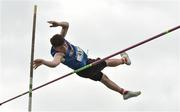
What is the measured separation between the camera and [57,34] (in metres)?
17.5

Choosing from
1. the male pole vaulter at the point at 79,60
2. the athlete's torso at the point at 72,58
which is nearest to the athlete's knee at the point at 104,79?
the male pole vaulter at the point at 79,60

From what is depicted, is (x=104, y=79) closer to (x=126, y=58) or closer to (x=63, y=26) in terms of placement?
(x=126, y=58)

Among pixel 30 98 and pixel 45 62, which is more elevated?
pixel 45 62

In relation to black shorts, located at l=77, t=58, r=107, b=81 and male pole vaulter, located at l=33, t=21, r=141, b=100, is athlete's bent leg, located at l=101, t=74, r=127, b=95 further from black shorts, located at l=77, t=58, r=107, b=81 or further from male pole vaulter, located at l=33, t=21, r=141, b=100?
black shorts, located at l=77, t=58, r=107, b=81

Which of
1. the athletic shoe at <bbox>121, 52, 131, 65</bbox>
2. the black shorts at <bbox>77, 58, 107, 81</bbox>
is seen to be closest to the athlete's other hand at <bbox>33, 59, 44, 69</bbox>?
the black shorts at <bbox>77, 58, 107, 81</bbox>

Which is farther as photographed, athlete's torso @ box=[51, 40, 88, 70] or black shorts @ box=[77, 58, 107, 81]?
black shorts @ box=[77, 58, 107, 81]

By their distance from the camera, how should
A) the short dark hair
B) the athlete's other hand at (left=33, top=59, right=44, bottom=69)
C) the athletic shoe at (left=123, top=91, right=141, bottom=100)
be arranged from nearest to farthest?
the athlete's other hand at (left=33, top=59, right=44, bottom=69) < the short dark hair < the athletic shoe at (left=123, top=91, right=141, bottom=100)

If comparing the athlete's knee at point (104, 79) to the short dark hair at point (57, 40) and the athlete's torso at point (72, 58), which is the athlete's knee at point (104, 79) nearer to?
the athlete's torso at point (72, 58)

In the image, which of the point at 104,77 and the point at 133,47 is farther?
the point at 104,77

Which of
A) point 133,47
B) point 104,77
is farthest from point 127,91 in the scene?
point 133,47

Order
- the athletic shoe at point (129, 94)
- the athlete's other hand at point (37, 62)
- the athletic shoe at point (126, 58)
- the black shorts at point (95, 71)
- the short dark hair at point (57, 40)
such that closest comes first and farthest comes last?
1. the athlete's other hand at point (37, 62)
2. the short dark hair at point (57, 40)
3. the athletic shoe at point (129, 94)
4. the black shorts at point (95, 71)
5. the athletic shoe at point (126, 58)

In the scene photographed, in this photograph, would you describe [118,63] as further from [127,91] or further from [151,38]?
[151,38]

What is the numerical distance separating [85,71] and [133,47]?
186 centimetres

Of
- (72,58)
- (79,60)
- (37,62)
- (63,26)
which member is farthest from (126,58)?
(37,62)
